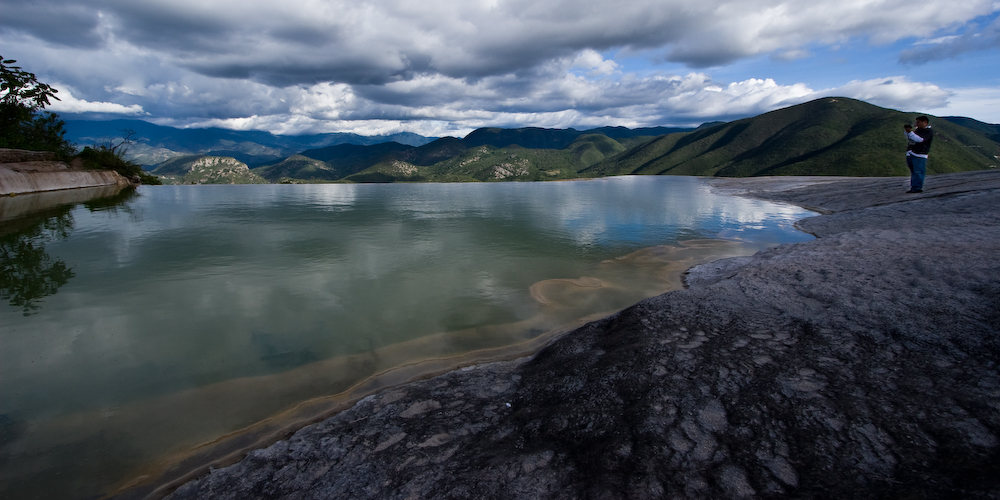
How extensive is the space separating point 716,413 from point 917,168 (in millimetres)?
35703

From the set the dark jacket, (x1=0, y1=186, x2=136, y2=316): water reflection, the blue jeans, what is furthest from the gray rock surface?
the blue jeans

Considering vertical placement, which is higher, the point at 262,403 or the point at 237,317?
the point at 237,317

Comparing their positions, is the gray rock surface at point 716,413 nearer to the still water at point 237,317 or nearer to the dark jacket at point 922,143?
the still water at point 237,317

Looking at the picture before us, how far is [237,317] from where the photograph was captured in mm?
14797

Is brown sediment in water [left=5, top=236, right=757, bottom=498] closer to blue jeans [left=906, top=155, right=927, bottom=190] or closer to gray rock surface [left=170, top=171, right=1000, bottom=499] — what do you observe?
gray rock surface [left=170, top=171, right=1000, bottom=499]

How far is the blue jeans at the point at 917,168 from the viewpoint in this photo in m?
26.4

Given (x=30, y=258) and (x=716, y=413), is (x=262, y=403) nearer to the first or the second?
(x=716, y=413)

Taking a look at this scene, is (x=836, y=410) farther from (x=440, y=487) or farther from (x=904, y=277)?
(x=904, y=277)

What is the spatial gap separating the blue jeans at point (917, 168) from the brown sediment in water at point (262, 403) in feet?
89.8

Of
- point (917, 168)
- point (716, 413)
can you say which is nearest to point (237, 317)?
point (716, 413)

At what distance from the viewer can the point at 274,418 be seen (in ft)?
29.5

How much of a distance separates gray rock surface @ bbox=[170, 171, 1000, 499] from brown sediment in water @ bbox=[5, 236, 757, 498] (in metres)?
1.24

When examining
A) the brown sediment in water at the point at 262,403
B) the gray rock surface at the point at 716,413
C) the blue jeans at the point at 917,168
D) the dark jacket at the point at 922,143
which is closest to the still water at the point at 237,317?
the brown sediment in water at the point at 262,403

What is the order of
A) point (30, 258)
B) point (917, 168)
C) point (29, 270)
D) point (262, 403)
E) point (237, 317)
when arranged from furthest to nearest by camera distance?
1. point (917, 168)
2. point (30, 258)
3. point (29, 270)
4. point (237, 317)
5. point (262, 403)
